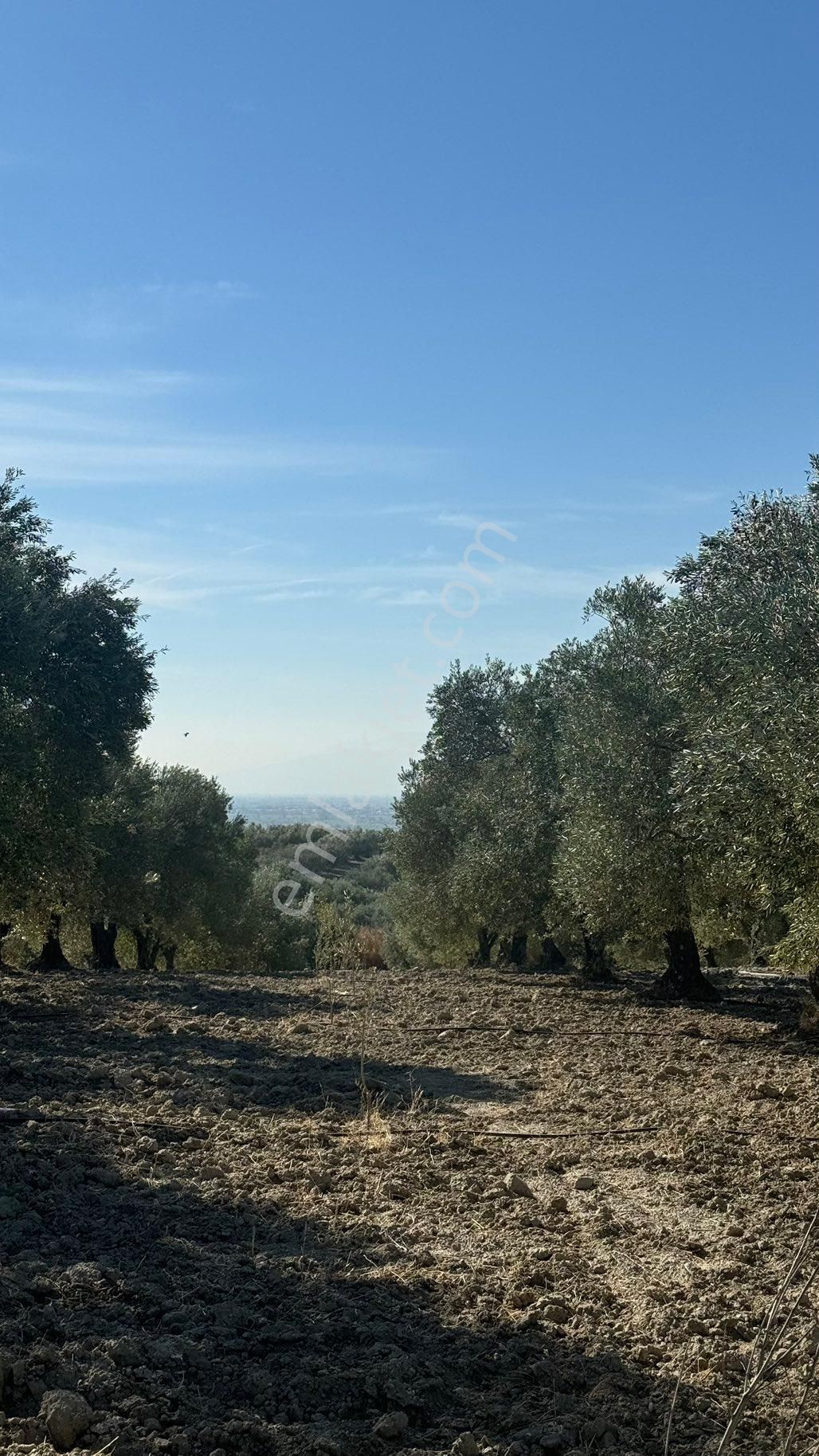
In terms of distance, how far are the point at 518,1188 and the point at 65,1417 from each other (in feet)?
14.8

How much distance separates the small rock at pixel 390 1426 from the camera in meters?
4.63

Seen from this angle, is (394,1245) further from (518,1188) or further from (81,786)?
(81,786)

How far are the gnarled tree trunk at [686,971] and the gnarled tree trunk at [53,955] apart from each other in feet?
47.1

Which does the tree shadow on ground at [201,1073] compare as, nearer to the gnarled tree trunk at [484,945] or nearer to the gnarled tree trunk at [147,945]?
the gnarled tree trunk at [484,945]

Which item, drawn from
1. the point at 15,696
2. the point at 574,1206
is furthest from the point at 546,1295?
the point at 15,696

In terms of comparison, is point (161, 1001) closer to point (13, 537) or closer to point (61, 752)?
point (61, 752)

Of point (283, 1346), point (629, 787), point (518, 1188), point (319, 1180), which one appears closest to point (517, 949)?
point (629, 787)

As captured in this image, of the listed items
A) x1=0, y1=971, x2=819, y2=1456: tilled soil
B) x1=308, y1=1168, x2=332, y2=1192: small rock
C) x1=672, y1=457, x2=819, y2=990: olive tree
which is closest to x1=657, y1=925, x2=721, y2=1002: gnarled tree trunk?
x1=672, y1=457, x2=819, y2=990: olive tree

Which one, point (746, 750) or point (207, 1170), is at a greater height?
point (746, 750)

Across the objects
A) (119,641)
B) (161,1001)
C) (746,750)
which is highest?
(119,641)

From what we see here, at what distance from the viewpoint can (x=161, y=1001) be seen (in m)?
18.6

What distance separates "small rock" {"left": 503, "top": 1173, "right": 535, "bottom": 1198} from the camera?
8109mm

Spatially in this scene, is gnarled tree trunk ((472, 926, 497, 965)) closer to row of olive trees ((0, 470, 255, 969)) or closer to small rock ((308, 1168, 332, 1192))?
row of olive trees ((0, 470, 255, 969))

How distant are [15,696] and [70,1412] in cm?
1591
